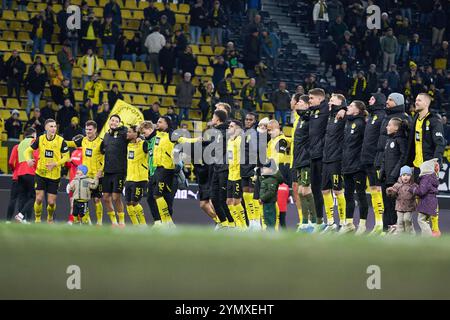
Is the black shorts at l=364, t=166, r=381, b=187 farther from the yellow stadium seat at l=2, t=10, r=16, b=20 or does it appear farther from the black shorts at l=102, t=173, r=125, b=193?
the yellow stadium seat at l=2, t=10, r=16, b=20

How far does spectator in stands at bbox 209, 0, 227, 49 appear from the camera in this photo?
36.5m

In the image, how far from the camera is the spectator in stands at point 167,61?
3484 cm

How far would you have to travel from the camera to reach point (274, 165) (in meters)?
20.0

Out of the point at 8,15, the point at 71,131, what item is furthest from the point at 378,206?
the point at 8,15

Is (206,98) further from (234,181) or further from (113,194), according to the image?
(234,181)

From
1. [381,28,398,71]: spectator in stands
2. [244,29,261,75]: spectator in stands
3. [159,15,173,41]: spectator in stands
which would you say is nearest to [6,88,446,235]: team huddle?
[159,15,173,41]: spectator in stands

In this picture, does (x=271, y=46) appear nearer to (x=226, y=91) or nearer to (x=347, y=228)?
(x=226, y=91)

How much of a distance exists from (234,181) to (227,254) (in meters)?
11.8

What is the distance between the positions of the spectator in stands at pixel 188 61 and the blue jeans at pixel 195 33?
5.73ft

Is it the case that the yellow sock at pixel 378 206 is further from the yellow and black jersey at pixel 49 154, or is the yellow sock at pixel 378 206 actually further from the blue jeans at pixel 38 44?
the blue jeans at pixel 38 44

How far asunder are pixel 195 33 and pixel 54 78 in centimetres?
545

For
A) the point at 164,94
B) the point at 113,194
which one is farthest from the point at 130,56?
the point at 113,194

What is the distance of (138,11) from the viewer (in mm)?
37344

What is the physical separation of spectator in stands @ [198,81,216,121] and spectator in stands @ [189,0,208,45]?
9.58 feet
